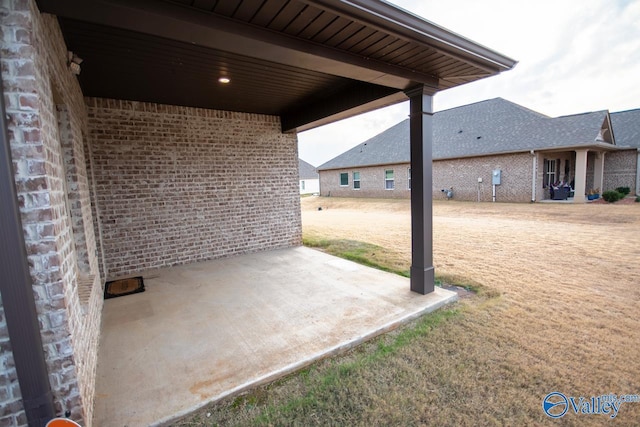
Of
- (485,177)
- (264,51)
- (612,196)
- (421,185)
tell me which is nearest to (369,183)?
(485,177)

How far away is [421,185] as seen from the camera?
12.1 ft

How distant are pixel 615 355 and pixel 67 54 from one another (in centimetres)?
560

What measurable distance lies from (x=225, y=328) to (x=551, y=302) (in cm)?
369

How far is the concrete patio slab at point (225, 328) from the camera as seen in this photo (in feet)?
→ 7.18

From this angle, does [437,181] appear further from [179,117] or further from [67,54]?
[67,54]

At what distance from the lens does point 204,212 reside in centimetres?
577

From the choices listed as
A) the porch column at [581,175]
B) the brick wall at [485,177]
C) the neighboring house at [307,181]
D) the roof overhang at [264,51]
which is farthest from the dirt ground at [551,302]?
the neighboring house at [307,181]

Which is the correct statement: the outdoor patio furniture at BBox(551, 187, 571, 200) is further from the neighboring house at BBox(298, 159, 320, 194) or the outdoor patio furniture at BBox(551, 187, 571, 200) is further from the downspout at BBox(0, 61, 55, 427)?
the neighboring house at BBox(298, 159, 320, 194)

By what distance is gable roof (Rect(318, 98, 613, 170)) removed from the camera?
514 inches

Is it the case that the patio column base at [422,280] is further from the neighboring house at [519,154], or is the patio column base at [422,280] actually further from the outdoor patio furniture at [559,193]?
the outdoor patio furniture at [559,193]

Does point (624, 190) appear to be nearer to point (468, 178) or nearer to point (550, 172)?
point (550, 172)

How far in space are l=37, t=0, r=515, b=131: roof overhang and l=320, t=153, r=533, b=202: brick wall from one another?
1214 centimetres

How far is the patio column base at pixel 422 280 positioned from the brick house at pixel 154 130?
0.04m

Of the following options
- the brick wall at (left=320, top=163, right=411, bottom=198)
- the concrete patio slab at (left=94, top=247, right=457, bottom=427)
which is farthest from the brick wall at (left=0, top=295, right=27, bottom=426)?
the brick wall at (left=320, top=163, right=411, bottom=198)
